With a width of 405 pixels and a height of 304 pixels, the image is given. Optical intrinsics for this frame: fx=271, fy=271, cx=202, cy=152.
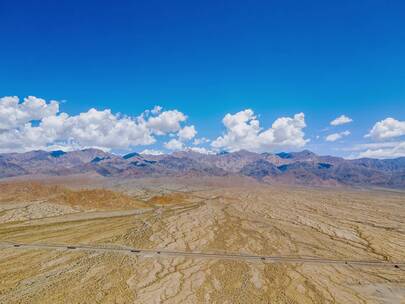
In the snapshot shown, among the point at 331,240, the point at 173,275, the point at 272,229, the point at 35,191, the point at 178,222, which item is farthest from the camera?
the point at 35,191

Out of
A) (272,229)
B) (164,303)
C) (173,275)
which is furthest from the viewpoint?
(272,229)

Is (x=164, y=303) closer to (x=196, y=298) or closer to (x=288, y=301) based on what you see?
(x=196, y=298)

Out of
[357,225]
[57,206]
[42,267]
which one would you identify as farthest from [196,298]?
[57,206]

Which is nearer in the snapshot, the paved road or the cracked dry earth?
the cracked dry earth

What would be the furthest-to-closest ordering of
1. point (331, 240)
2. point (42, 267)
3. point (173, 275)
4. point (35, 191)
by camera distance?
point (35, 191) → point (331, 240) → point (42, 267) → point (173, 275)

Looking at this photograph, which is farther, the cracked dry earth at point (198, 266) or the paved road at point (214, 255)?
the paved road at point (214, 255)

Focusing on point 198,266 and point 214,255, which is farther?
point 214,255

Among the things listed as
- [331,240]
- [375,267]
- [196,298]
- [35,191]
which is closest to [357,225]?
[331,240]

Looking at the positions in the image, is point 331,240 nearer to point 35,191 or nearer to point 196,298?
point 196,298

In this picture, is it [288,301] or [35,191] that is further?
[35,191]
